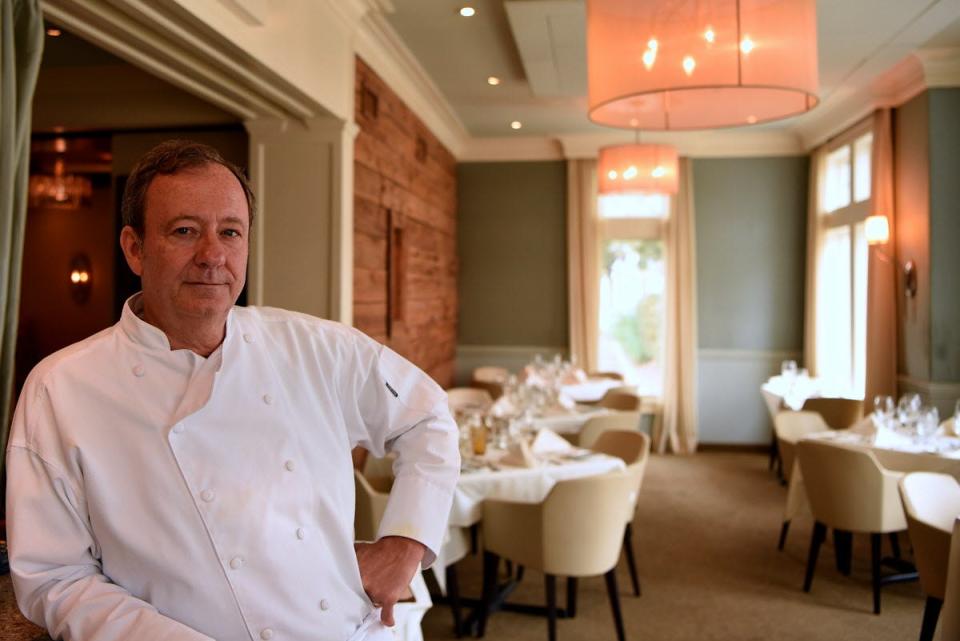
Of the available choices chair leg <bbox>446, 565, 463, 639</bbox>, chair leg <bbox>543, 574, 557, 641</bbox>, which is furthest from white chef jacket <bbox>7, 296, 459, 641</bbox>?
chair leg <bbox>446, 565, 463, 639</bbox>

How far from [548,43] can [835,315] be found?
16.4 feet

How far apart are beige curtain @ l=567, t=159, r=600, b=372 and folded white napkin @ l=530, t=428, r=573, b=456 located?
14.9 feet

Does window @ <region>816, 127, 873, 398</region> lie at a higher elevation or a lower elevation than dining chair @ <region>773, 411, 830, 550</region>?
higher

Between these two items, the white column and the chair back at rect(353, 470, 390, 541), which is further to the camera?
the white column

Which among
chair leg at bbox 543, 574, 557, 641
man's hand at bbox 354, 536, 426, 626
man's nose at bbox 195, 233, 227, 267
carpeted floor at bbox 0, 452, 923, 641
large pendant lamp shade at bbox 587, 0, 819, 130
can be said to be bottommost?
carpeted floor at bbox 0, 452, 923, 641

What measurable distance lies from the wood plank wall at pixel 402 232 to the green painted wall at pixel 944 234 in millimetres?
4256

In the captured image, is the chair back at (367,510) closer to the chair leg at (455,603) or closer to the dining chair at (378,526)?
the dining chair at (378,526)

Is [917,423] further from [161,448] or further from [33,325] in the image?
[33,325]

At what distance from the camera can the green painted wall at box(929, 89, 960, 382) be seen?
20.8 feet

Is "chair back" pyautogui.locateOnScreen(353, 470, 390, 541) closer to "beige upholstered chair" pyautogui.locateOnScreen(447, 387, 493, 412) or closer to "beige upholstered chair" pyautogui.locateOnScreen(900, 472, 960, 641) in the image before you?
"beige upholstered chair" pyautogui.locateOnScreen(900, 472, 960, 641)

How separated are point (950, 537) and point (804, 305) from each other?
638cm

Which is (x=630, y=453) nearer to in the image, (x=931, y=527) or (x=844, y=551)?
(x=844, y=551)

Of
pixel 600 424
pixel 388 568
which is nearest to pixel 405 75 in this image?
pixel 600 424

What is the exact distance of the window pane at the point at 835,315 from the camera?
8.43m
